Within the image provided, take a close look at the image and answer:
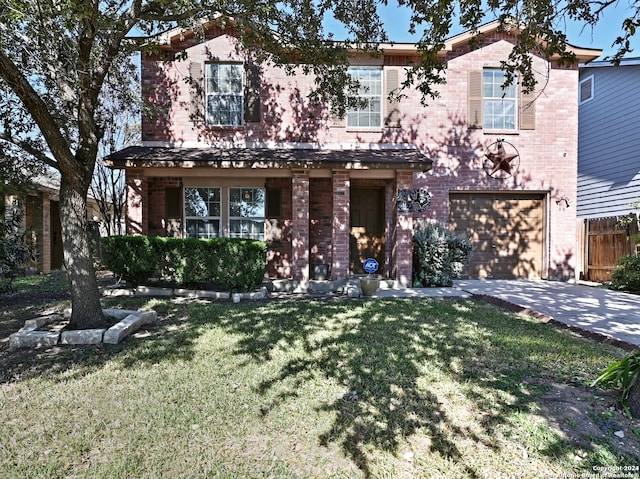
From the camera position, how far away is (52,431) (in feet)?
8.50

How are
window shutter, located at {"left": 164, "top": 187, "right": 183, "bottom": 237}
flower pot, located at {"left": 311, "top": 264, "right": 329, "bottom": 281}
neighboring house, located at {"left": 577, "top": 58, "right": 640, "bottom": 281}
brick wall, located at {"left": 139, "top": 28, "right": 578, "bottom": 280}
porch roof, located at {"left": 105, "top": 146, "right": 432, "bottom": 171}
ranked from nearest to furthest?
1. porch roof, located at {"left": 105, "top": 146, "right": 432, "bottom": 171}
2. flower pot, located at {"left": 311, "top": 264, "right": 329, "bottom": 281}
3. window shutter, located at {"left": 164, "top": 187, "right": 183, "bottom": 237}
4. brick wall, located at {"left": 139, "top": 28, "right": 578, "bottom": 280}
5. neighboring house, located at {"left": 577, "top": 58, "right": 640, "bottom": 281}

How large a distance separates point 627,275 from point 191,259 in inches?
399

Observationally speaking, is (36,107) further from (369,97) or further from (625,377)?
(369,97)

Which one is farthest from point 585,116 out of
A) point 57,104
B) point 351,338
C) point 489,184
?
point 57,104

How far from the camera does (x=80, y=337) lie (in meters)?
4.43

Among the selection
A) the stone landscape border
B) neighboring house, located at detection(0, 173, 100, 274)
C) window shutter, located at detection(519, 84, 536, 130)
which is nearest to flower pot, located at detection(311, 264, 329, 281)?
the stone landscape border

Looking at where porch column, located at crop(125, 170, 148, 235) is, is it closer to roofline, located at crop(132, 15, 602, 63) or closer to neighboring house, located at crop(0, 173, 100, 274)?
roofline, located at crop(132, 15, 602, 63)

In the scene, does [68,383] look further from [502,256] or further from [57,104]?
[502,256]

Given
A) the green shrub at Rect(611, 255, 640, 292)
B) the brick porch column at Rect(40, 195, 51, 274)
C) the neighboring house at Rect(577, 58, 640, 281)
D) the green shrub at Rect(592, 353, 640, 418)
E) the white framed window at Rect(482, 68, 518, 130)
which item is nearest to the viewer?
the green shrub at Rect(592, 353, 640, 418)

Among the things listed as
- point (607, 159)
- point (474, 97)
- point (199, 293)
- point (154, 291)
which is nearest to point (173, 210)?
point (154, 291)

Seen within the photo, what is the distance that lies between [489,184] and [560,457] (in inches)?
346

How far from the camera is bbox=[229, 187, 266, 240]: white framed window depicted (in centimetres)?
962

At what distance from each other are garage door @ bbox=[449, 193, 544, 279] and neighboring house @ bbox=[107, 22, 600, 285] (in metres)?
0.03

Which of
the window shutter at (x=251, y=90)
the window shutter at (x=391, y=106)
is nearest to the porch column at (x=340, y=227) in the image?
the window shutter at (x=391, y=106)
